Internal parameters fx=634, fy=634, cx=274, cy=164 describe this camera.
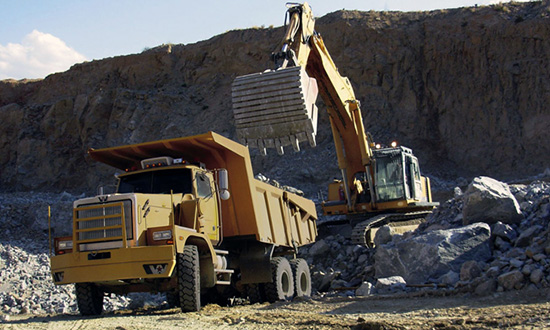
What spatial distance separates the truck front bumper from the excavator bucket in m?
3.57

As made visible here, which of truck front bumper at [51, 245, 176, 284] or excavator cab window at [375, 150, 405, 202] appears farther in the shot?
excavator cab window at [375, 150, 405, 202]

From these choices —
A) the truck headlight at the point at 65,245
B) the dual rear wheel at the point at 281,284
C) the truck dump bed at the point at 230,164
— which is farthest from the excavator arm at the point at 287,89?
the truck headlight at the point at 65,245

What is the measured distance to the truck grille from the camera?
8.70 metres

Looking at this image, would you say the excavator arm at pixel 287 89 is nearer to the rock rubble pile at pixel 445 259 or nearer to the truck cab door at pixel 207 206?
the truck cab door at pixel 207 206

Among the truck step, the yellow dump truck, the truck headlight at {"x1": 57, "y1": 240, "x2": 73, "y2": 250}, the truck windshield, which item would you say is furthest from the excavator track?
the truck headlight at {"x1": 57, "y1": 240, "x2": 73, "y2": 250}

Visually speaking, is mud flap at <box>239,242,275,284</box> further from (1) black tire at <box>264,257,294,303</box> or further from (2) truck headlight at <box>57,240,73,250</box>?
(2) truck headlight at <box>57,240,73,250</box>

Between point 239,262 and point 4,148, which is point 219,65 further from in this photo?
point 239,262

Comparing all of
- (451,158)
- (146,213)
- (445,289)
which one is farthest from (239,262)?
(451,158)

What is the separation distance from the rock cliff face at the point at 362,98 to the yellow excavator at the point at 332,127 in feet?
36.2

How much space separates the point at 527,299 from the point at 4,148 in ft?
119

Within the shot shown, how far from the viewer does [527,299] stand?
26.5 feet

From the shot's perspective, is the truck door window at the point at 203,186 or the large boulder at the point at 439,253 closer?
the truck door window at the point at 203,186

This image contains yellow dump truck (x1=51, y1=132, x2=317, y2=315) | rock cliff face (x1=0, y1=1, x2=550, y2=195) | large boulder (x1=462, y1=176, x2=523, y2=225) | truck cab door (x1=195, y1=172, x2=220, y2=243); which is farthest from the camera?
rock cliff face (x1=0, y1=1, x2=550, y2=195)

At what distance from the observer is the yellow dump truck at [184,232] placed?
866 centimetres
